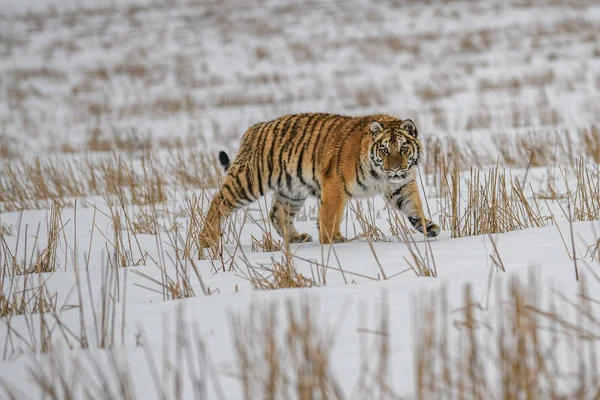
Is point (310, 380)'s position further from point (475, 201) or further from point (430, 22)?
point (430, 22)

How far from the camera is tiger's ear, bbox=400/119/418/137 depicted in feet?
16.7

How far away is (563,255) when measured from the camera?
11.9 feet

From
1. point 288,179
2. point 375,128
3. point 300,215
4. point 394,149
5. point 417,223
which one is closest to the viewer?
point 394,149

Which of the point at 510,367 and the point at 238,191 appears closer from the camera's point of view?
the point at 510,367

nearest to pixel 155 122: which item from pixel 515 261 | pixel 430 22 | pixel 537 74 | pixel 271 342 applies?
pixel 537 74

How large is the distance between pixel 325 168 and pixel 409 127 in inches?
24.6

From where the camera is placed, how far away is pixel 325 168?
5336 millimetres

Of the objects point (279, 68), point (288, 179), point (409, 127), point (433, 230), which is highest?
point (279, 68)

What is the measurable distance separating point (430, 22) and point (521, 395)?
67.7 feet

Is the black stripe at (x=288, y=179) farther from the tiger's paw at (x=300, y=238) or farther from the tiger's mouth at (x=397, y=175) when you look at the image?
the tiger's mouth at (x=397, y=175)

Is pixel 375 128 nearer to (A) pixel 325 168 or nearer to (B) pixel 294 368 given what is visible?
(A) pixel 325 168

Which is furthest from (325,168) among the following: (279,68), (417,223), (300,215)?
(279,68)

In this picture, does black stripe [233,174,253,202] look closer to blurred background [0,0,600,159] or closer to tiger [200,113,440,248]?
tiger [200,113,440,248]

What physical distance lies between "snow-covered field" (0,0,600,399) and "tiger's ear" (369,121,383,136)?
55 cm
